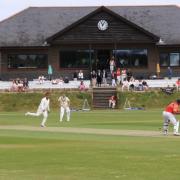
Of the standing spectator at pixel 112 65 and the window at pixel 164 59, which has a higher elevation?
the window at pixel 164 59

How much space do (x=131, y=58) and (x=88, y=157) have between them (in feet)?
173

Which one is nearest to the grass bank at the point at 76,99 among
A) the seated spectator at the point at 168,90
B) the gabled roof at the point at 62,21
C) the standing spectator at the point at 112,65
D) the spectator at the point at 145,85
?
the seated spectator at the point at 168,90

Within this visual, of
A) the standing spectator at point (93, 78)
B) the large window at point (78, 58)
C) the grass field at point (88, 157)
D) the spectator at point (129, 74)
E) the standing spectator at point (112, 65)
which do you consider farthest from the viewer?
the large window at point (78, 58)

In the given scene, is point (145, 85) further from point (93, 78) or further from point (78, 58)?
point (78, 58)

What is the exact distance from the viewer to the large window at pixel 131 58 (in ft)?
234

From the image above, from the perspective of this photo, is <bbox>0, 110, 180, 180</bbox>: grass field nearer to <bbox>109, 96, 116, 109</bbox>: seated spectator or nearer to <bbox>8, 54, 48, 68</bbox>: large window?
<bbox>109, 96, 116, 109</bbox>: seated spectator

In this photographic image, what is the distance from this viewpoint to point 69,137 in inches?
1081

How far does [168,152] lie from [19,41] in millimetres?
51346

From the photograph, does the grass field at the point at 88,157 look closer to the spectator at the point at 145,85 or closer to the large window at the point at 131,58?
the spectator at the point at 145,85

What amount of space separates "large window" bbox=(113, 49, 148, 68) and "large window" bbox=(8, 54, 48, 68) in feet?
22.9

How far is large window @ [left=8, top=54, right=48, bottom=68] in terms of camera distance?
71438mm

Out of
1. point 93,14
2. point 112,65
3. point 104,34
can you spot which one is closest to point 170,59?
point 104,34

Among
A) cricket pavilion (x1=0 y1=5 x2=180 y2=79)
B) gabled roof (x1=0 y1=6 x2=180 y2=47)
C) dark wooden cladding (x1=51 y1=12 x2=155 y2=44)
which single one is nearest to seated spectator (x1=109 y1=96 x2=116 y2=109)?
cricket pavilion (x1=0 y1=5 x2=180 y2=79)

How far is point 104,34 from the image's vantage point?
232ft
